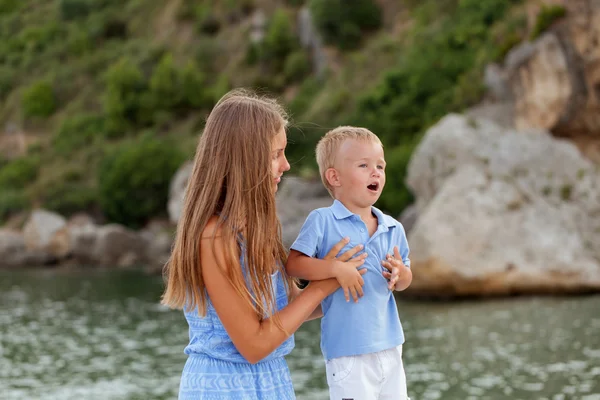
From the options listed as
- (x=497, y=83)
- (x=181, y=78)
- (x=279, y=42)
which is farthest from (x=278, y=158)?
(x=181, y=78)

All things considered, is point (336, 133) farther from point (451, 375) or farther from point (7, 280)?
point (7, 280)

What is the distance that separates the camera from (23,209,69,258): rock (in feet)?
135

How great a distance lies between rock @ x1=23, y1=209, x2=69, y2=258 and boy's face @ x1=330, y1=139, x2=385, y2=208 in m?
38.1

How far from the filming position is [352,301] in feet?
12.2

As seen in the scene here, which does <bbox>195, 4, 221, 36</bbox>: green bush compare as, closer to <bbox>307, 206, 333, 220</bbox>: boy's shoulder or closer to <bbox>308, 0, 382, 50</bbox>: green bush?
<bbox>308, 0, 382, 50</bbox>: green bush

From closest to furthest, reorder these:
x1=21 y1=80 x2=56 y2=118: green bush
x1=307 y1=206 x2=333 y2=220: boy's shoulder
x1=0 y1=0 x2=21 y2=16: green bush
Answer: x1=307 y1=206 x2=333 y2=220: boy's shoulder < x1=21 y1=80 x2=56 y2=118: green bush < x1=0 y1=0 x2=21 y2=16: green bush

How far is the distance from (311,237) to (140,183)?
1658 inches

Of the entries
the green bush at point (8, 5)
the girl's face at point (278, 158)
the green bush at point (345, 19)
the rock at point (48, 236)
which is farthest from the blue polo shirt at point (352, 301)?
the green bush at point (8, 5)

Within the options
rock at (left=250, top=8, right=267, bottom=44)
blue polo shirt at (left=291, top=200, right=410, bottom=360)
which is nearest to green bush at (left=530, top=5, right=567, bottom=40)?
blue polo shirt at (left=291, top=200, right=410, bottom=360)

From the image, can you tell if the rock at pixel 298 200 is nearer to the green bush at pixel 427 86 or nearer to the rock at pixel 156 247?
the green bush at pixel 427 86

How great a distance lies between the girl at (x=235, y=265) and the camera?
3.33 metres

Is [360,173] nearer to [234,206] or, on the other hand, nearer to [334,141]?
[334,141]

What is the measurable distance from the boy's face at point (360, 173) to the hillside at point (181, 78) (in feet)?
84.7

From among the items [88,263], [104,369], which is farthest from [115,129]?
[104,369]
